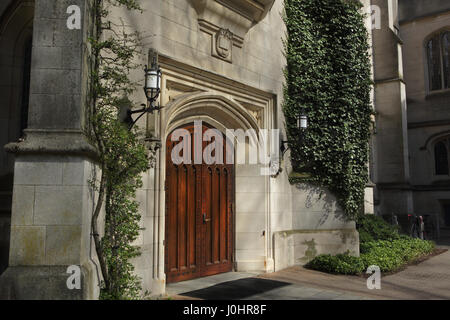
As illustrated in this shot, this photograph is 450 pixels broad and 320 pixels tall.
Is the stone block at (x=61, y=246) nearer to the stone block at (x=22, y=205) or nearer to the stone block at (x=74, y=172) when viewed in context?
the stone block at (x=22, y=205)

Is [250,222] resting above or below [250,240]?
above

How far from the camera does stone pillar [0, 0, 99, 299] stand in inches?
154

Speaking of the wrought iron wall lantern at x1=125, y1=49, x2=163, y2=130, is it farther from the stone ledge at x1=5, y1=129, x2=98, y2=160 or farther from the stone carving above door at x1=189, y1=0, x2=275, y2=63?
the stone carving above door at x1=189, y1=0, x2=275, y2=63

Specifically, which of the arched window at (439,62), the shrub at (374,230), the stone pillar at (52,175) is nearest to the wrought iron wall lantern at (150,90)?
the stone pillar at (52,175)

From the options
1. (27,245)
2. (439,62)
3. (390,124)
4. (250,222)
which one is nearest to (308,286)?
(250,222)

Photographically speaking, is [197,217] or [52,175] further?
[197,217]

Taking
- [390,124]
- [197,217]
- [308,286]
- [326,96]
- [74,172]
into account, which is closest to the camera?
[74,172]

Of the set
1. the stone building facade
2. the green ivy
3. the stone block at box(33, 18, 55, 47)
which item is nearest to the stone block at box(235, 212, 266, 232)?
the stone building facade

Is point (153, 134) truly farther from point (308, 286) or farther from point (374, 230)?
point (374, 230)

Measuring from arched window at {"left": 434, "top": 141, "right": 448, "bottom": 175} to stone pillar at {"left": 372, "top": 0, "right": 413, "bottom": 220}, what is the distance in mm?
3216

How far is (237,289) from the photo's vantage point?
6156mm

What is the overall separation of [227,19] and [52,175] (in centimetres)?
463
